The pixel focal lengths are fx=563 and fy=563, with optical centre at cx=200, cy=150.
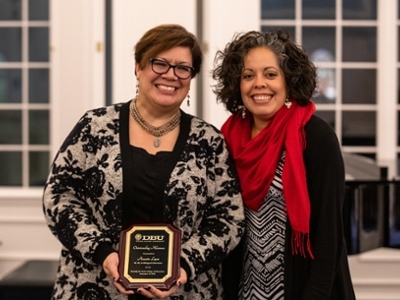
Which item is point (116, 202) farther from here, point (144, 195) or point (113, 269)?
point (113, 269)

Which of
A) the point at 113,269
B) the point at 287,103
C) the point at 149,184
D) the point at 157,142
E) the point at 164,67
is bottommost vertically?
the point at 113,269

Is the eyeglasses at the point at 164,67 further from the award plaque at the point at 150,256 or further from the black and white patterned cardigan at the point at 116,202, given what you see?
the award plaque at the point at 150,256

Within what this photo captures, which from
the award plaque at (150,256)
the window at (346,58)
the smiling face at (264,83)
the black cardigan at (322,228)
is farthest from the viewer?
the window at (346,58)

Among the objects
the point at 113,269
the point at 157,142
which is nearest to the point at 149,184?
the point at 157,142

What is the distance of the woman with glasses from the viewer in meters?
1.79

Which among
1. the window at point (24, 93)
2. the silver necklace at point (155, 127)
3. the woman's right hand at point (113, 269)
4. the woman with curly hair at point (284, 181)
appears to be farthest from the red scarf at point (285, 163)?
the window at point (24, 93)

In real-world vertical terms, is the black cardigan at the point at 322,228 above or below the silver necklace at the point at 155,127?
below

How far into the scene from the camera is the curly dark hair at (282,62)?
1850mm

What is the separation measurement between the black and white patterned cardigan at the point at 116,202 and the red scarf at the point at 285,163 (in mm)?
65

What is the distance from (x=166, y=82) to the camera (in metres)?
1.83

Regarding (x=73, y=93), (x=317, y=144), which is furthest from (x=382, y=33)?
(x=317, y=144)

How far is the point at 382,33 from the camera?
401 centimetres

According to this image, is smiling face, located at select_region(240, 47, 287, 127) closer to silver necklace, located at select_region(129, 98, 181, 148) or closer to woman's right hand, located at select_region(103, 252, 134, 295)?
silver necklace, located at select_region(129, 98, 181, 148)

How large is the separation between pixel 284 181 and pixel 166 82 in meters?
0.49
